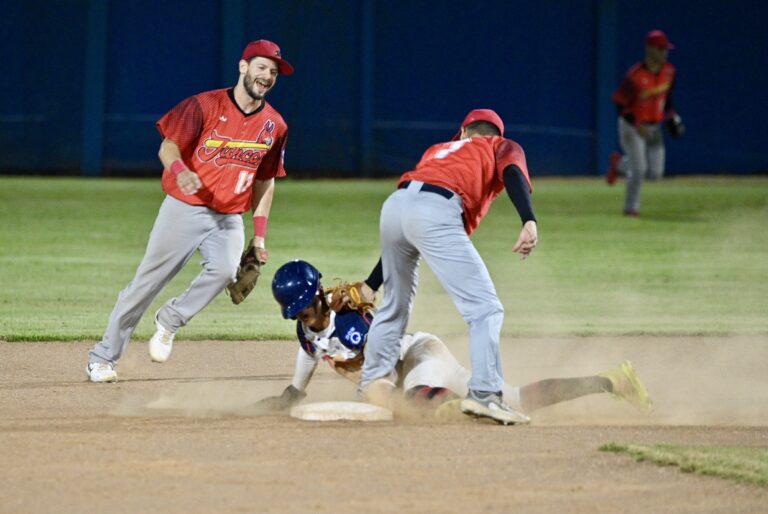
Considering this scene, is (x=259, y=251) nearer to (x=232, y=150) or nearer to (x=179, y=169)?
(x=232, y=150)

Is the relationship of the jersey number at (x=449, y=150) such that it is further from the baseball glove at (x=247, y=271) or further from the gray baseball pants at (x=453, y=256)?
the baseball glove at (x=247, y=271)

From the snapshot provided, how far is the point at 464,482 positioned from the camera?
212 inches

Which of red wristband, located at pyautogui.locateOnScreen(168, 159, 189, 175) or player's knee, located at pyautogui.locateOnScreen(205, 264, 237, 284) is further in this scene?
player's knee, located at pyautogui.locateOnScreen(205, 264, 237, 284)

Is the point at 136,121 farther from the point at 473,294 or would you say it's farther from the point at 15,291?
the point at 473,294

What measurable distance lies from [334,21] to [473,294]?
2182 cm

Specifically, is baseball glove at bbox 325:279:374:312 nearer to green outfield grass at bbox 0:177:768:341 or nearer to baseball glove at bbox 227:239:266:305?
baseball glove at bbox 227:239:266:305

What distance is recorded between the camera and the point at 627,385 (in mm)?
6898

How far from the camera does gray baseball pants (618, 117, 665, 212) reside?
59.3 feet

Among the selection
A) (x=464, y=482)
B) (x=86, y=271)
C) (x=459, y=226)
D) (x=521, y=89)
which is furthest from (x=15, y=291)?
(x=521, y=89)

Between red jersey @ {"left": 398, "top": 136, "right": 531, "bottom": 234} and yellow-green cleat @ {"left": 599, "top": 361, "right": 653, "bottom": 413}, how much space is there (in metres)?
1.12

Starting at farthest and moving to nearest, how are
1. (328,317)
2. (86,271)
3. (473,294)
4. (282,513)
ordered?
(86,271)
(328,317)
(473,294)
(282,513)

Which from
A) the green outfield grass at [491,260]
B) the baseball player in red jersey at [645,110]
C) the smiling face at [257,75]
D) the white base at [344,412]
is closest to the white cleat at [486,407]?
the white base at [344,412]

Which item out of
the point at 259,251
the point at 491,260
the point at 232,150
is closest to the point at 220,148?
the point at 232,150

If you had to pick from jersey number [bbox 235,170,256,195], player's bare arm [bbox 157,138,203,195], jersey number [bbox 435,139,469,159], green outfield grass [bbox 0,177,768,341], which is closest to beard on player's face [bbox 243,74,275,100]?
jersey number [bbox 235,170,256,195]
